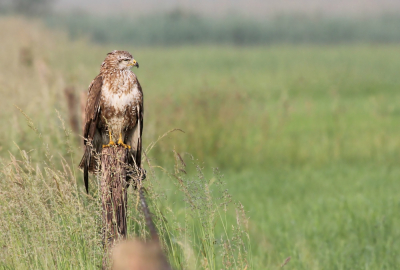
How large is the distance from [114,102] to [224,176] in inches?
162

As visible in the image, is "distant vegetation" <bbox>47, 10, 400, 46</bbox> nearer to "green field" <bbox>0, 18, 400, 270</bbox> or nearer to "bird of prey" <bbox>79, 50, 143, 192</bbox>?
"green field" <bbox>0, 18, 400, 270</bbox>

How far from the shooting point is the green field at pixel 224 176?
3.34 m

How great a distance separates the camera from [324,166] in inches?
420

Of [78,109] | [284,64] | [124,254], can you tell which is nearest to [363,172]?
[78,109]

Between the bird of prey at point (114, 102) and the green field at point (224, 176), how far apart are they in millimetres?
256

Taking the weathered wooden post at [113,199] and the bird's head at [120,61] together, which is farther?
the bird's head at [120,61]

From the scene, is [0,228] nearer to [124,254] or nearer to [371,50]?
[124,254]

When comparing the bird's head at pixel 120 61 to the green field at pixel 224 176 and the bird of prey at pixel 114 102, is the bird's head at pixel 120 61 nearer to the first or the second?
the bird of prey at pixel 114 102

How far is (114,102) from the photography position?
3.88 metres

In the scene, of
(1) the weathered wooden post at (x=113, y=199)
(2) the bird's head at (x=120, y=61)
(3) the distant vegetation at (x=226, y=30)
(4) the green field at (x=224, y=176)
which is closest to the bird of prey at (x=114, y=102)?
(2) the bird's head at (x=120, y=61)

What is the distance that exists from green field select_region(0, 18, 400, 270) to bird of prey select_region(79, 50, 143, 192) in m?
0.26

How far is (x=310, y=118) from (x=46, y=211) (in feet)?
42.0

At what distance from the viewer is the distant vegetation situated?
4822cm

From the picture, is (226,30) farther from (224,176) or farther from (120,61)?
(120,61)
